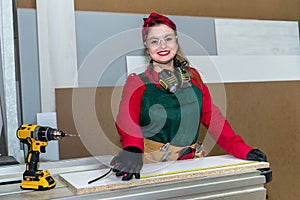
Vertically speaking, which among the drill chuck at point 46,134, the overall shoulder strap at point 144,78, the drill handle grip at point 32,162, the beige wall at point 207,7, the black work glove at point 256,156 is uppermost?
the beige wall at point 207,7

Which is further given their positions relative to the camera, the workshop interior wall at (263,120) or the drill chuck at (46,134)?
the workshop interior wall at (263,120)

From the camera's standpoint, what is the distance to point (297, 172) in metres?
2.00

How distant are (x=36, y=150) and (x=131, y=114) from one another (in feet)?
1.10

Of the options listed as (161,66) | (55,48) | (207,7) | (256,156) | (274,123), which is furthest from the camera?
(274,123)

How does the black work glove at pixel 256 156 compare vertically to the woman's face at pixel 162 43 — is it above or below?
below

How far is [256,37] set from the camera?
1.92 metres

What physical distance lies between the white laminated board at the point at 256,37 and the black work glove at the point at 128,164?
87 cm

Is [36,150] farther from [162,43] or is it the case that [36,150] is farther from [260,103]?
[260,103]

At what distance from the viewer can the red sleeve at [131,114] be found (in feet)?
4.03

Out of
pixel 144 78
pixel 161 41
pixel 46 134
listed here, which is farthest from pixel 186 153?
pixel 46 134

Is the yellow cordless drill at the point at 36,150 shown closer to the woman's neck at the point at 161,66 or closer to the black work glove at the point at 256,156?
the woman's neck at the point at 161,66

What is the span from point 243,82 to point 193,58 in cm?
32

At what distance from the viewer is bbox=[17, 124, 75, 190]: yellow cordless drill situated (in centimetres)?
109

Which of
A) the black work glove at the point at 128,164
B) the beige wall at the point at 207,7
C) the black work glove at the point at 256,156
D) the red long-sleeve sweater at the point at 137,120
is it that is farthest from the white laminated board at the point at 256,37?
the black work glove at the point at 128,164
